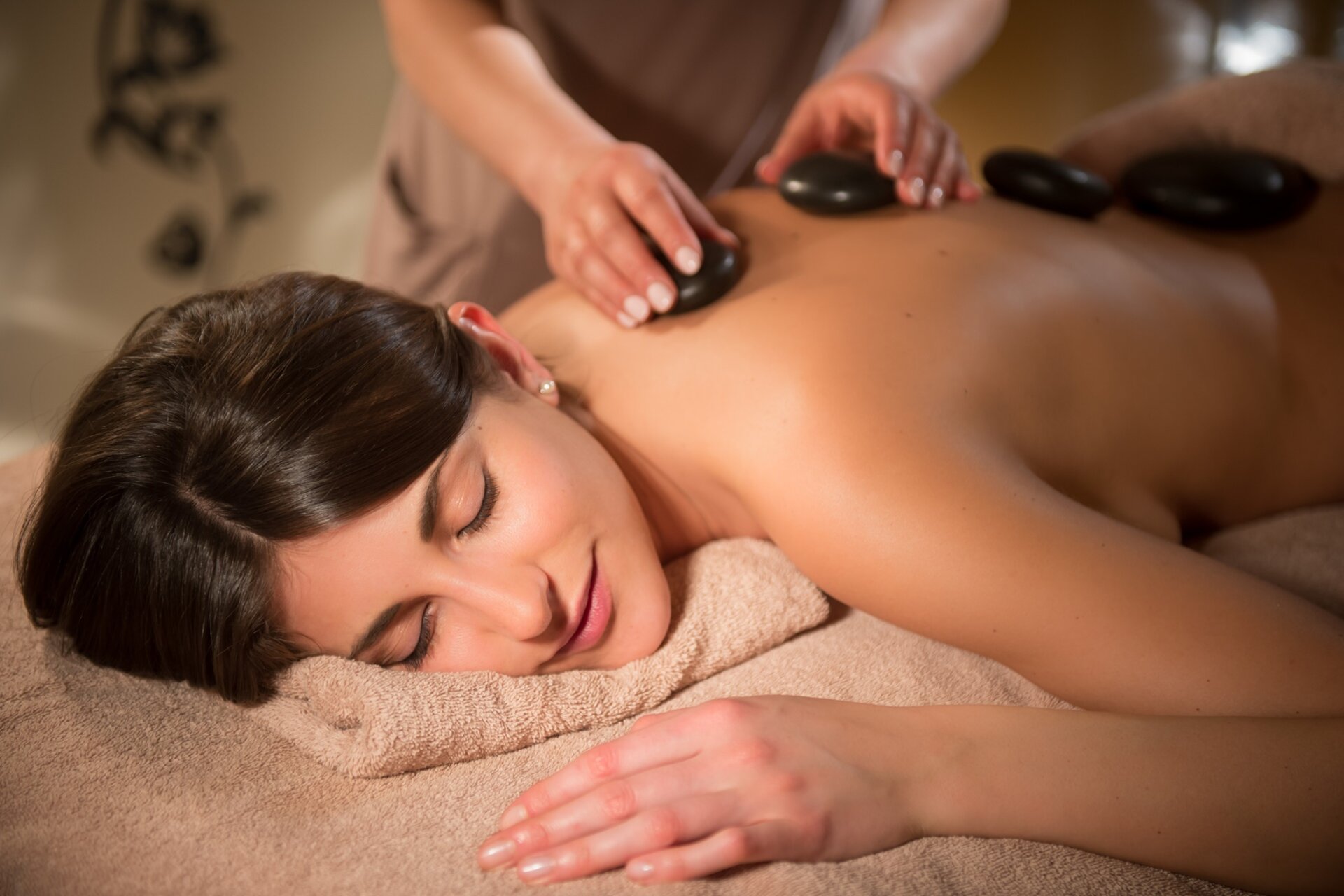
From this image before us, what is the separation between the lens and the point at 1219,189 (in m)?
1.13

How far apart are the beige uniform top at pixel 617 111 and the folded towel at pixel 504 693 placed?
0.82 m

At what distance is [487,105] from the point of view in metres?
1.22

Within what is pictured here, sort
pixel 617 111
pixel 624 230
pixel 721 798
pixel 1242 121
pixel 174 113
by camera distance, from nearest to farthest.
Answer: pixel 721 798
pixel 624 230
pixel 1242 121
pixel 617 111
pixel 174 113

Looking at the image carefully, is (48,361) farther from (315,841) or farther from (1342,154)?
(1342,154)

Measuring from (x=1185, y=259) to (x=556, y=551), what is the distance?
797mm

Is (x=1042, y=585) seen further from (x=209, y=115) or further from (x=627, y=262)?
(x=209, y=115)

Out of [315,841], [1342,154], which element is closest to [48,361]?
[315,841]

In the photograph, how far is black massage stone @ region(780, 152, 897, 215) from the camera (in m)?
1.03

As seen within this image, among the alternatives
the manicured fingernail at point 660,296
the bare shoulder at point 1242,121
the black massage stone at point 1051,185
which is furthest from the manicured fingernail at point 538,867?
the bare shoulder at point 1242,121

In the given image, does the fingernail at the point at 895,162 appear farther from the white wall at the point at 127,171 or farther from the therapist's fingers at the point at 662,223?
the white wall at the point at 127,171

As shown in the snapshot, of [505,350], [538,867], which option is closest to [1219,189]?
[505,350]

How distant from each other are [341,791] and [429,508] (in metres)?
0.24

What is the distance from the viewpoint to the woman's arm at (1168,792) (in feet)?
2.06

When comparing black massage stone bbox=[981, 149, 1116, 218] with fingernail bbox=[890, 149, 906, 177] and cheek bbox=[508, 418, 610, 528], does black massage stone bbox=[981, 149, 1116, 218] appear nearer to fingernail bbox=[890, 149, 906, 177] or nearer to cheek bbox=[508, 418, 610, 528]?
fingernail bbox=[890, 149, 906, 177]
